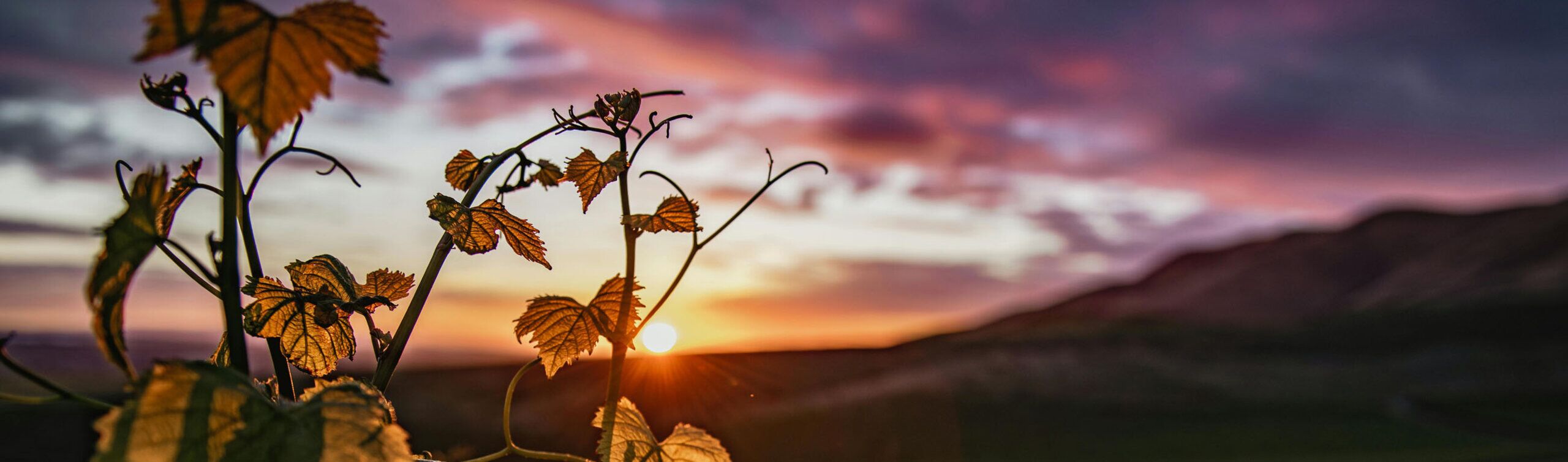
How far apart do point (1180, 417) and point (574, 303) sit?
55.5 ft

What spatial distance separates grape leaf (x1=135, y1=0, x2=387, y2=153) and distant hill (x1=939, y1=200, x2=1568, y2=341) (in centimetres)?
3854

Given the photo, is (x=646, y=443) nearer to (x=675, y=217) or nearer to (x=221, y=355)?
(x=675, y=217)

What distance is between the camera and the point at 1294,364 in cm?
1914

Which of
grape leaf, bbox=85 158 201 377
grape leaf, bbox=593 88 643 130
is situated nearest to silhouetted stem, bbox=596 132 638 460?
grape leaf, bbox=593 88 643 130

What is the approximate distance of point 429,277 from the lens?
640 mm

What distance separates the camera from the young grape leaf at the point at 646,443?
2.05 feet

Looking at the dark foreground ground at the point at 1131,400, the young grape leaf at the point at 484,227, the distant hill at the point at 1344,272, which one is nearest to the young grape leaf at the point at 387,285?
the young grape leaf at the point at 484,227

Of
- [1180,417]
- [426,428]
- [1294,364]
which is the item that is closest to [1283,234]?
[1294,364]

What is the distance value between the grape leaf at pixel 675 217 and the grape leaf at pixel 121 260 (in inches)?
11.1

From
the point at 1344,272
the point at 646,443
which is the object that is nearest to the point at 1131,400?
the point at 646,443

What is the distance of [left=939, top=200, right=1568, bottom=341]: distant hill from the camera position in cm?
3969

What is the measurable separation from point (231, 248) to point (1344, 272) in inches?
2465

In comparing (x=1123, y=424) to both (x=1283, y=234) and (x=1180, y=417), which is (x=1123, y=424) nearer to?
(x=1180, y=417)

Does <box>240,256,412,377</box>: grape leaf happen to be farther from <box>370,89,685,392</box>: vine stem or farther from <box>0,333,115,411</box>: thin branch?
<box>0,333,115,411</box>: thin branch
